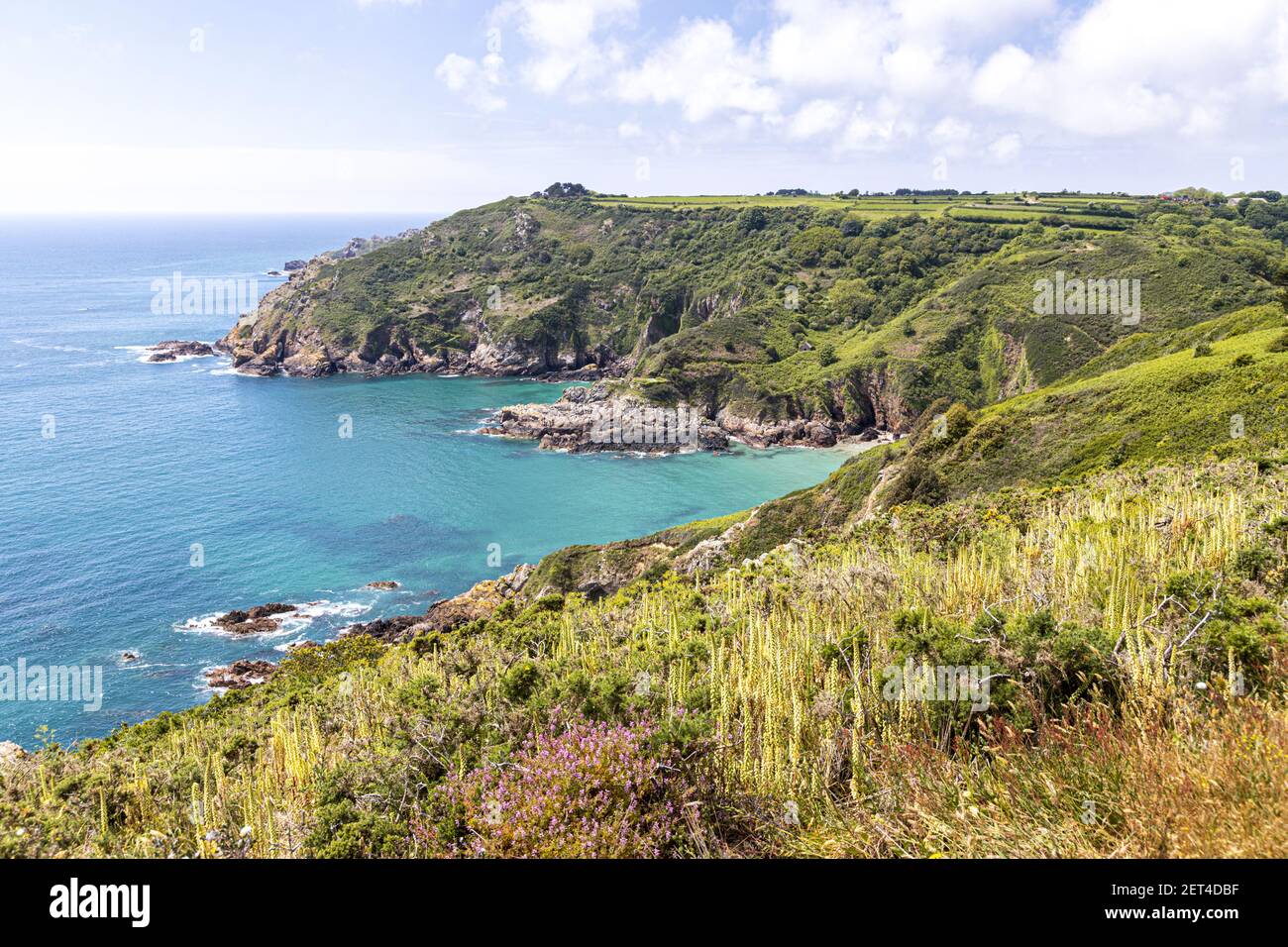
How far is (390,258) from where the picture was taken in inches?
6309

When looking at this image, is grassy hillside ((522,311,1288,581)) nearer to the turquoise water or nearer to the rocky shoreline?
the turquoise water

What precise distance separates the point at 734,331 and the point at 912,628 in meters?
107

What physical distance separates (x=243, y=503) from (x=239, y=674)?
30.5 m

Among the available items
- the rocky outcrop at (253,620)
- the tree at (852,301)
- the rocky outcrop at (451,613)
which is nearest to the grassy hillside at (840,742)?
the rocky outcrop at (451,613)

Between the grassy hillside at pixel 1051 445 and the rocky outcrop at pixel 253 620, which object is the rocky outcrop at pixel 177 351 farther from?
the grassy hillside at pixel 1051 445

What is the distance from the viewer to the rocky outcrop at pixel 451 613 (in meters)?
43.3

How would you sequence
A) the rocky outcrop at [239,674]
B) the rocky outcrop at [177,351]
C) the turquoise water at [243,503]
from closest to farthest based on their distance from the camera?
the rocky outcrop at [239,674], the turquoise water at [243,503], the rocky outcrop at [177,351]

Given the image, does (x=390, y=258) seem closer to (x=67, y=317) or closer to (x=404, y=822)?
(x=67, y=317)

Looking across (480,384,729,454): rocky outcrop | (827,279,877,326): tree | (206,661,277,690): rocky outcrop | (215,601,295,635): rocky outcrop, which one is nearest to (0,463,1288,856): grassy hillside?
(206,661,277,690): rocky outcrop

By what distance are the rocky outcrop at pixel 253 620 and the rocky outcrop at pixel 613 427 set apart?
44087 mm

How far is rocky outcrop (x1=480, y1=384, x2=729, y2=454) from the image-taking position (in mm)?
90188

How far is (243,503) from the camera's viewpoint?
216 ft

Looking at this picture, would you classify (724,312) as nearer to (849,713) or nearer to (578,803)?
(849,713)
